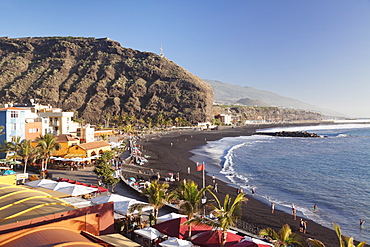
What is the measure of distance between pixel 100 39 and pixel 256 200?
17537 centimetres

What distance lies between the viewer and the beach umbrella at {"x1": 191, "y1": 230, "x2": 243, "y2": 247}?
36.1 feet

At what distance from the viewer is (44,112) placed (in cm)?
5503

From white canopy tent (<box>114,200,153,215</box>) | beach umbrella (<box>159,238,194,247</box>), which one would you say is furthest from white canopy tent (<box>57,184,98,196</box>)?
beach umbrella (<box>159,238,194,247</box>)

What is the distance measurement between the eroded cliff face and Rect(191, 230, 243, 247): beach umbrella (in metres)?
124

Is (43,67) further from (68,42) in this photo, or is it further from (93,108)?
(93,108)

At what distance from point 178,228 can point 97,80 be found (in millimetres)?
145396

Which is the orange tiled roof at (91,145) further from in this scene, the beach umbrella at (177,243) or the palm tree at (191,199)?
the beach umbrella at (177,243)

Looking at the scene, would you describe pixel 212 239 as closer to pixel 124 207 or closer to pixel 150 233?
pixel 150 233

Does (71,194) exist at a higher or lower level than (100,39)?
lower

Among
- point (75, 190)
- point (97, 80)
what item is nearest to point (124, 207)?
point (75, 190)

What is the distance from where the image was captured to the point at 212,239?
11141mm

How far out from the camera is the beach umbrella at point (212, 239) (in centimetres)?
1101

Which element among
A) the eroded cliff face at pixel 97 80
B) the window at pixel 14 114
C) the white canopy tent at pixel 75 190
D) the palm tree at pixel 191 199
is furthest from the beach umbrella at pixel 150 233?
the eroded cliff face at pixel 97 80

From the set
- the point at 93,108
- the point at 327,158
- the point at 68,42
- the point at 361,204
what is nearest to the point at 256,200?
the point at 361,204
